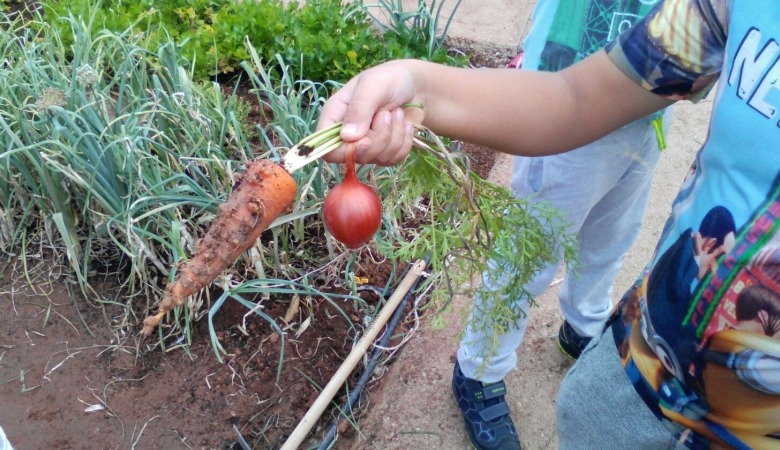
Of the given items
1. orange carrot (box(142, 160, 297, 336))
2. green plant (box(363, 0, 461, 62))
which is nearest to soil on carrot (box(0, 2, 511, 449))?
orange carrot (box(142, 160, 297, 336))

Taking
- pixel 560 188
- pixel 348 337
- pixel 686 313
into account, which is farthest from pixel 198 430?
pixel 686 313

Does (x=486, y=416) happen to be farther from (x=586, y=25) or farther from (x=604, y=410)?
(x=586, y=25)

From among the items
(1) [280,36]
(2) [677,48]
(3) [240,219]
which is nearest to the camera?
(2) [677,48]

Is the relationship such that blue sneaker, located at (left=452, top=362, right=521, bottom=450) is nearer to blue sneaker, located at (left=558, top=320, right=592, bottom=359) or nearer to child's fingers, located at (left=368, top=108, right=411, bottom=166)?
blue sneaker, located at (left=558, top=320, right=592, bottom=359)

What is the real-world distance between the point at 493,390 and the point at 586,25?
950mm

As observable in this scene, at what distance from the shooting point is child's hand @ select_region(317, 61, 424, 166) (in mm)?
915

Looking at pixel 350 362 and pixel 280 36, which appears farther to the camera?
pixel 280 36

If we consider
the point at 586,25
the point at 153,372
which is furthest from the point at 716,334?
the point at 153,372

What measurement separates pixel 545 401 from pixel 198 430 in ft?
3.10

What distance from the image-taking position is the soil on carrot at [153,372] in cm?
168

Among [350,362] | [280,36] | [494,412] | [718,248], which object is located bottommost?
[494,412]

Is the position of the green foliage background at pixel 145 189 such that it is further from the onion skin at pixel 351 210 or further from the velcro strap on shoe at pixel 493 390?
the onion skin at pixel 351 210

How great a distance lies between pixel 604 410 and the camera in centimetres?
103

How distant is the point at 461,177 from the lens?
115cm
